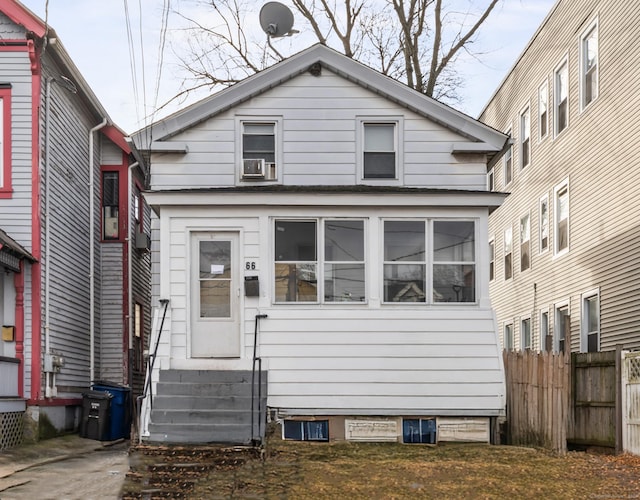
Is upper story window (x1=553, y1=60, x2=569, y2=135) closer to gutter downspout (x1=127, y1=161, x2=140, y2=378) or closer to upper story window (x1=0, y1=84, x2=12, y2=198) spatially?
gutter downspout (x1=127, y1=161, x2=140, y2=378)

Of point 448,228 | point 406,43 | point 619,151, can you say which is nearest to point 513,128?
point 406,43

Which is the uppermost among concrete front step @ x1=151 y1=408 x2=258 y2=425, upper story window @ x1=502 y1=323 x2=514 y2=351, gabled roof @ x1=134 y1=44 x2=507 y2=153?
gabled roof @ x1=134 y1=44 x2=507 y2=153

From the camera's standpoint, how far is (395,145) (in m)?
15.5

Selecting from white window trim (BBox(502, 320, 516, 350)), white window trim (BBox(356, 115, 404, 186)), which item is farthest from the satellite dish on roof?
white window trim (BBox(502, 320, 516, 350))

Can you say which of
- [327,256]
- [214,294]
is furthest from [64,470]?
[327,256]

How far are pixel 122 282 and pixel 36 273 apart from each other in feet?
17.1

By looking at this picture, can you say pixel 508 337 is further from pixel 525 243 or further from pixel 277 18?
pixel 277 18

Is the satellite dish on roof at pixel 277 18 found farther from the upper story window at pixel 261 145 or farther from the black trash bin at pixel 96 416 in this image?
the black trash bin at pixel 96 416

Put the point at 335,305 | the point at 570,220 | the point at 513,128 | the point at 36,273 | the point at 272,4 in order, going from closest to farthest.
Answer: the point at 335,305, the point at 36,273, the point at 272,4, the point at 570,220, the point at 513,128

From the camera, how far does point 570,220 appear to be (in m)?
20.9

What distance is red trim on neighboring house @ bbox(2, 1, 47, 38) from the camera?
16250 mm

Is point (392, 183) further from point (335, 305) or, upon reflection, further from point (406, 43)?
point (406, 43)

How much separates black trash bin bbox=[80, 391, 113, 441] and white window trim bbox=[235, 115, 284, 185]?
5891 mm

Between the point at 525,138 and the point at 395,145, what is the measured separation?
10680 millimetres
